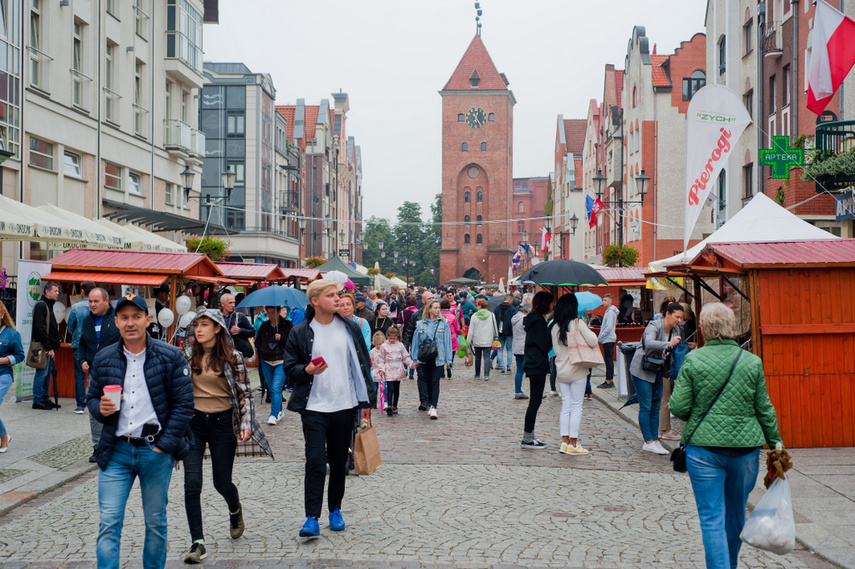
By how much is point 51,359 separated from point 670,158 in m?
34.3

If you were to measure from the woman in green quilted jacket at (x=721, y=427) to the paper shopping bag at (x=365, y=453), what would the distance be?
254 cm

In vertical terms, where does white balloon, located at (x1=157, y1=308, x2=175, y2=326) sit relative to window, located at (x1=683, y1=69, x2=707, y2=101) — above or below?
below

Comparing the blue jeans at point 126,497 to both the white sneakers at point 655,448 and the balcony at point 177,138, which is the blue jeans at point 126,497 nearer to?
the white sneakers at point 655,448

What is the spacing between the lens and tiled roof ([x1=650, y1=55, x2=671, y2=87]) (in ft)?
139

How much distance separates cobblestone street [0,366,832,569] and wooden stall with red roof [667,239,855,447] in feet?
5.85

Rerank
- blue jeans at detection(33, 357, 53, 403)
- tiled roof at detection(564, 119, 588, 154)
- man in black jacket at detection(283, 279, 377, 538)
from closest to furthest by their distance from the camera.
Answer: man in black jacket at detection(283, 279, 377, 538) → blue jeans at detection(33, 357, 53, 403) → tiled roof at detection(564, 119, 588, 154)

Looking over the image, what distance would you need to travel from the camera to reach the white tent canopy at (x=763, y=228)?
1247 cm

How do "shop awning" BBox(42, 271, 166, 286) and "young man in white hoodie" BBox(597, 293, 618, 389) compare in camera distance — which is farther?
"young man in white hoodie" BBox(597, 293, 618, 389)

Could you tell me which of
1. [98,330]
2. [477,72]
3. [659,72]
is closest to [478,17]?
[477,72]

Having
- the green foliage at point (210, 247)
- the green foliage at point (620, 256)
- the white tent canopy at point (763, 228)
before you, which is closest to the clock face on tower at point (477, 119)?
the green foliage at point (620, 256)

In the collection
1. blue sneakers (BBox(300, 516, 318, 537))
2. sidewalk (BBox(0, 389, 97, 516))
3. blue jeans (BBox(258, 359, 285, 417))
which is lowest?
sidewalk (BBox(0, 389, 97, 516))

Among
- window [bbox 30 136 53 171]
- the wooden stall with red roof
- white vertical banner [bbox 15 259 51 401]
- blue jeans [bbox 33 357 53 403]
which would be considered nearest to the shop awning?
white vertical banner [bbox 15 259 51 401]

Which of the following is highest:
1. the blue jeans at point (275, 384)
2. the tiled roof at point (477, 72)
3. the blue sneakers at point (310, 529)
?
the tiled roof at point (477, 72)

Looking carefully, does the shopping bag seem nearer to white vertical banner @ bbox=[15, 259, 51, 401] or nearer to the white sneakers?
the white sneakers
